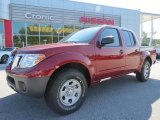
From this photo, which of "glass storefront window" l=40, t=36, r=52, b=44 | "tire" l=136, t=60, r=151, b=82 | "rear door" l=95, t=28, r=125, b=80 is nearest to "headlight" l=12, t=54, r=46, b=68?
"rear door" l=95, t=28, r=125, b=80

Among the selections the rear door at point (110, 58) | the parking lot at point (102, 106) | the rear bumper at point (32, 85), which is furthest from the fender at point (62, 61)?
the parking lot at point (102, 106)

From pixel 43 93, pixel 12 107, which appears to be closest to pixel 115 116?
pixel 43 93

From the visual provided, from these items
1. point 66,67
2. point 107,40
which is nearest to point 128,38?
point 107,40

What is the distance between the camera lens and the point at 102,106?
4.52 meters

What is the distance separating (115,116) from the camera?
3941mm

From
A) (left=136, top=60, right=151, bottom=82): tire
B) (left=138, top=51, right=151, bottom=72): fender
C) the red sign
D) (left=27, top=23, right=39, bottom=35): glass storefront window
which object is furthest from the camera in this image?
the red sign

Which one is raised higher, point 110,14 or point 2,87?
point 110,14

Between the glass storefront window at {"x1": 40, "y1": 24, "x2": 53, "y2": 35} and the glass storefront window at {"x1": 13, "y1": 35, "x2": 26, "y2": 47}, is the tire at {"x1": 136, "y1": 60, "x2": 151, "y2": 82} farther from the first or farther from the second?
the glass storefront window at {"x1": 40, "y1": 24, "x2": 53, "y2": 35}

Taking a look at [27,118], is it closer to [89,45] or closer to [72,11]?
[89,45]

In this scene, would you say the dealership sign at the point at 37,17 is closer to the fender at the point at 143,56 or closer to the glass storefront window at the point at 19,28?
the glass storefront window at the point at 19,28

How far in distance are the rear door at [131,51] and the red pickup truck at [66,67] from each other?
374 millimetres

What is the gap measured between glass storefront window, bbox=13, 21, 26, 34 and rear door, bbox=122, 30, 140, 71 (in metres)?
18.2

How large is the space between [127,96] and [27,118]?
2.50 m

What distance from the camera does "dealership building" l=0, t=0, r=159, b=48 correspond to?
22234 mm
